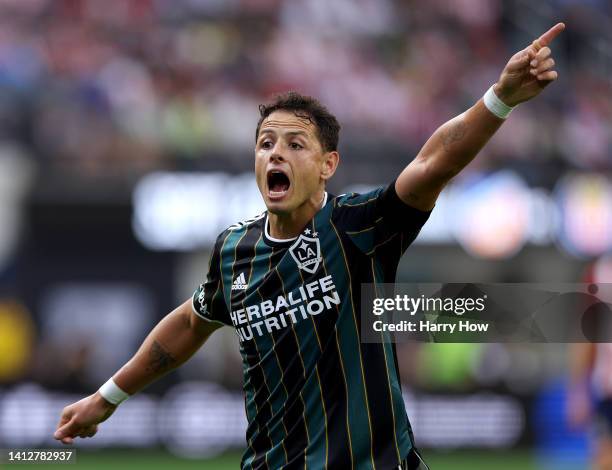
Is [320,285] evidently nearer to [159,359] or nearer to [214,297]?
[214,297]

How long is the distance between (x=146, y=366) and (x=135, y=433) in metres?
10.6

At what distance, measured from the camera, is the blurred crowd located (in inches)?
679

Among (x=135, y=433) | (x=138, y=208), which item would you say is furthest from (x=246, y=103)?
(x=135, y=433)

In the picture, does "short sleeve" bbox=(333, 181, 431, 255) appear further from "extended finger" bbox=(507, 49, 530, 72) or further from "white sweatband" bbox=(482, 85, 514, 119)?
"extended finger" bbox=(507, 49, 530, 72)

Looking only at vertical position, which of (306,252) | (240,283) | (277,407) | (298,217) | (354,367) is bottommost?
(277,407)

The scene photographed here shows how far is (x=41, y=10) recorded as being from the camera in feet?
64.1

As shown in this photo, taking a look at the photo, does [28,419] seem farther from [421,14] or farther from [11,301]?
[421,14]

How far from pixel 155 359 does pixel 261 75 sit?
13.8 metres

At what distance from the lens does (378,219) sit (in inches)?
194

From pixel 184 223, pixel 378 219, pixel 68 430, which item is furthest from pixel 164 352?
pixel 184 223

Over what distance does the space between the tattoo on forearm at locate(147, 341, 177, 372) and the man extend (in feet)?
1.85

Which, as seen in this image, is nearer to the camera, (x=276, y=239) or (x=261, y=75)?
(x=276, y=239)

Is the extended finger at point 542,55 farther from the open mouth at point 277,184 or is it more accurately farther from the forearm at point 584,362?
the forearm at point 584,362

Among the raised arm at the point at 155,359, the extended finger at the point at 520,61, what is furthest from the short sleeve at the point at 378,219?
the raised arm at the point at 155,359
